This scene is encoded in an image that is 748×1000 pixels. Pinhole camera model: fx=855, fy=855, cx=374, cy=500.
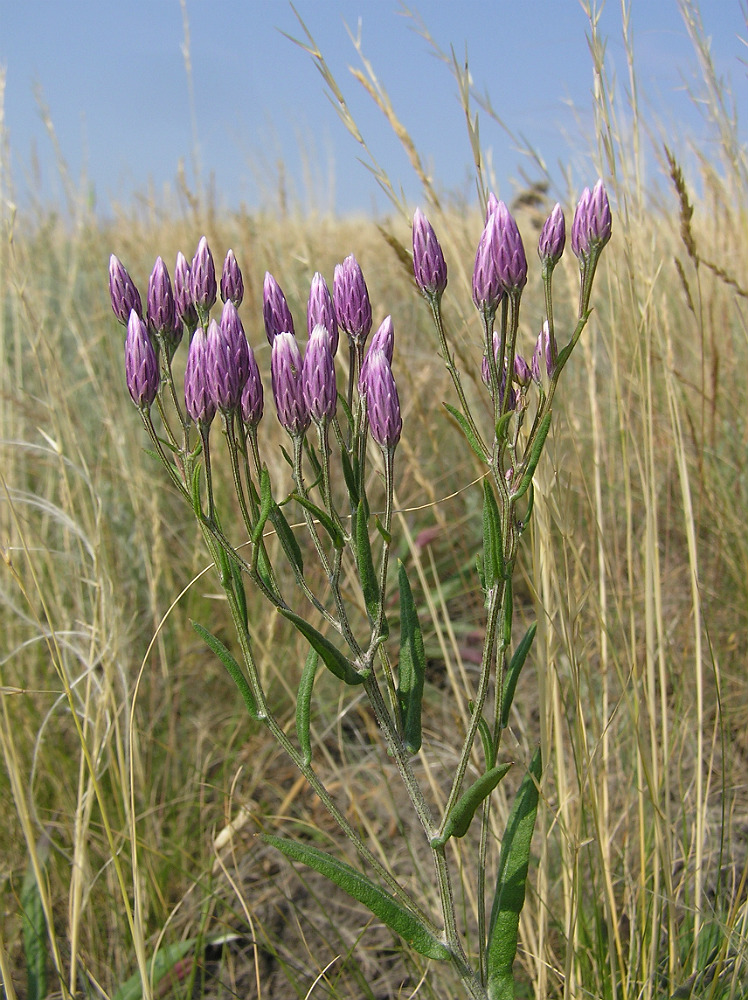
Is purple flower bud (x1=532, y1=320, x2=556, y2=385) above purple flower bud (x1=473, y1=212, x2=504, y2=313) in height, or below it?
below

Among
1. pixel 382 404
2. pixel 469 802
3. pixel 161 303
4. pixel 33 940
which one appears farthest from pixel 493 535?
pixel 33 940

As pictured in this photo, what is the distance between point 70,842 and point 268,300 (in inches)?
58.3

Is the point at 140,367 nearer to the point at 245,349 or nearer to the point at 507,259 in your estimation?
the point at 245,349

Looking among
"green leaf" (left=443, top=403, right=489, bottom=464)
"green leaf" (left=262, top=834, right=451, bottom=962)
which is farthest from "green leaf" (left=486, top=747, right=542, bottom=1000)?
"green leaf" (left=443, top=403, right=489, bottom=464)

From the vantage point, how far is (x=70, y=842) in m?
2.00

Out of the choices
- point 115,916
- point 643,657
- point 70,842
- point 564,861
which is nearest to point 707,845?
point 643,657

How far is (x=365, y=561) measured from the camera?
995mm

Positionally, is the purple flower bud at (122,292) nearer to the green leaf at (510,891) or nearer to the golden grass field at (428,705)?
the golden grass field at (428,705)

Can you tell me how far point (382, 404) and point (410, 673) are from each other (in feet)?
1.13

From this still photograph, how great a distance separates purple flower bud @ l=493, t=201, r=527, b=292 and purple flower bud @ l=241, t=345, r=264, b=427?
0.32 metres

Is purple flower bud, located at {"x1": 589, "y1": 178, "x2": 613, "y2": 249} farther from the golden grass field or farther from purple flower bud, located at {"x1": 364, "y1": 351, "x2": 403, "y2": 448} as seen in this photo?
purple flower bud, located at {"x1": 364, "y1": 351, "x2": 403, "y2": 448}

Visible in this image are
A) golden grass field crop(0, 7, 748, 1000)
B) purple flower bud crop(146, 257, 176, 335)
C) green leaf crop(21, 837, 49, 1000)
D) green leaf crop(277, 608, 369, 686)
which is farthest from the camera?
green leaf crop(21, 837, 49, 1000)

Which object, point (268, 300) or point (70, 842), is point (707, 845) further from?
point (268, 300)

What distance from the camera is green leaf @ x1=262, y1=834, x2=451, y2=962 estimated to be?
996mm
